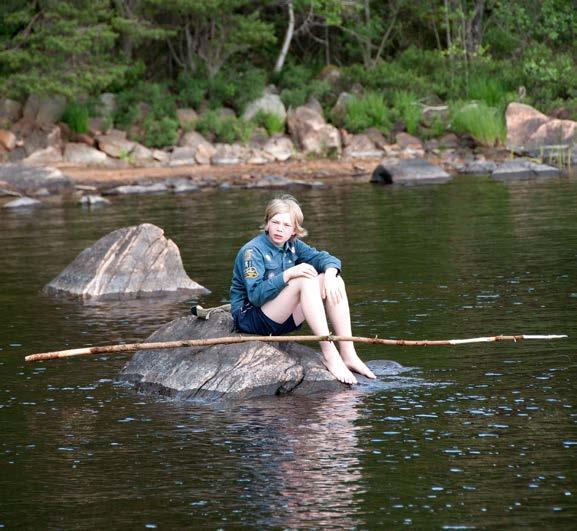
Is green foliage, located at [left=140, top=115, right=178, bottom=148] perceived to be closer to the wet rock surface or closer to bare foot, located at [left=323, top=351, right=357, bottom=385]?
the wet rock surface

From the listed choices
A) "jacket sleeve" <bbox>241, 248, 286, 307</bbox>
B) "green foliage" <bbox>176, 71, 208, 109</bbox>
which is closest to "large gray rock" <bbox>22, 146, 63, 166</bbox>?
"green foliage" <bbox>176, 71, 208, 109</bbox>

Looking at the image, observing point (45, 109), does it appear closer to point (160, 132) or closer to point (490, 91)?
point (160, 132)

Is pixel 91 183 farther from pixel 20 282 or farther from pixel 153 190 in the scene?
pixel 20 282

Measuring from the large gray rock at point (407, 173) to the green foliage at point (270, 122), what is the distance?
17.9 feet

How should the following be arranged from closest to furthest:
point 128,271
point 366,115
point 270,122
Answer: point 128,271
point 270,122
point 366,115

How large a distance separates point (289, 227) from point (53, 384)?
2092 millimetres

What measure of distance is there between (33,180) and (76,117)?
379 centimetres

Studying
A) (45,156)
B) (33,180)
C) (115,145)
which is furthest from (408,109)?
(33,180)

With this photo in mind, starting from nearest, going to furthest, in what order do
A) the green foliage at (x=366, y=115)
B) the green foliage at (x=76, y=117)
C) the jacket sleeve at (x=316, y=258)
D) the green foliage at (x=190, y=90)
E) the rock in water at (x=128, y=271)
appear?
the jacket sleeve at (x=316, y=258), the rock in water at (x=128, y=271), the green foliage at (x=76, y=117), the green foliage at (x=366, y=115), the green foliage at (x=190, y=90)

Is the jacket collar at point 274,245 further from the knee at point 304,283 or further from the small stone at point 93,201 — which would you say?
the small stone at point 93,201

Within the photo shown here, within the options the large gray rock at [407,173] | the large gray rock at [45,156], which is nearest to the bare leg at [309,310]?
the large gray rock at [407,173]

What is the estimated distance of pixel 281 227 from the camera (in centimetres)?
864

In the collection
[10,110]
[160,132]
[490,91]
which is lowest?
[160,132]

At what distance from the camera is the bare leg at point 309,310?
8.60 m
